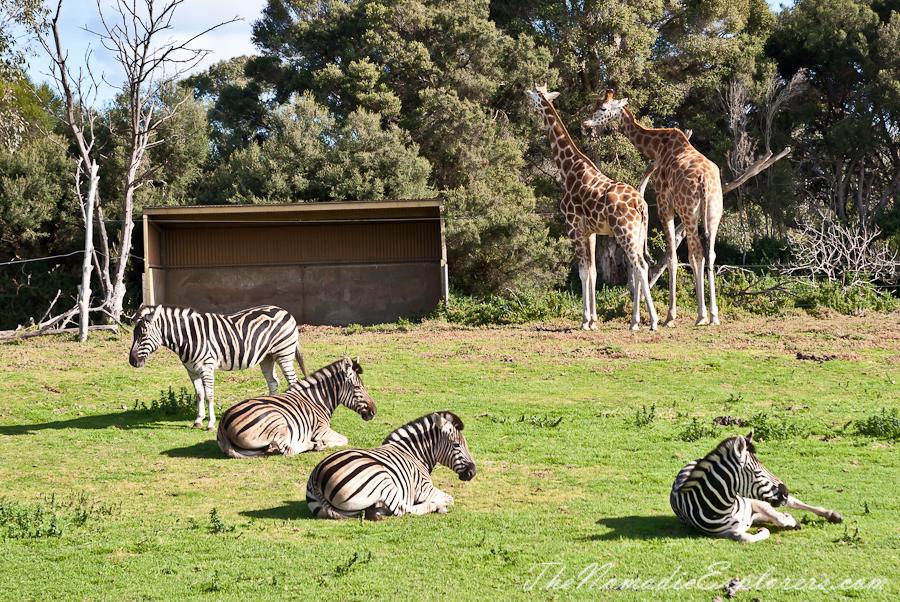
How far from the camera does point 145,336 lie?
10055mm

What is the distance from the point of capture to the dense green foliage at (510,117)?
86.6 ft

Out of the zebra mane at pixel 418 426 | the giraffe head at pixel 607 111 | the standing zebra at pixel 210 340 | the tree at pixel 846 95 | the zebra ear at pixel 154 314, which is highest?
the tree at pixel 846 95

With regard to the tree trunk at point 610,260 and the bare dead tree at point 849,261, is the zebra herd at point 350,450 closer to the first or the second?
the bare dead tree at point 849,261

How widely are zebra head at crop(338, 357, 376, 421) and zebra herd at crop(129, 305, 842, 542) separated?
11 mm

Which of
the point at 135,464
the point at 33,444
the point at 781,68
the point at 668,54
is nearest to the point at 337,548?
the point at 135,464

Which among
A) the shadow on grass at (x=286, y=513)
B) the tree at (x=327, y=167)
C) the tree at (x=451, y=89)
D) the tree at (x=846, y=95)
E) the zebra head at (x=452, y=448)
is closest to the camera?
the shadow on grass at (x=286, y=513)

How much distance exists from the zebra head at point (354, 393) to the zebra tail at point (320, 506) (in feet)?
6.99

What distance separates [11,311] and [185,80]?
25.5 m

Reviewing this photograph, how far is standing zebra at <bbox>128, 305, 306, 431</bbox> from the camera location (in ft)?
33.2

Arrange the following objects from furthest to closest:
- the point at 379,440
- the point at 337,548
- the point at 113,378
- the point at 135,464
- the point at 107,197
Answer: the point at 107,197, the point at 113,378, the point at 379,440, the point at 135,464, the point at 337,548

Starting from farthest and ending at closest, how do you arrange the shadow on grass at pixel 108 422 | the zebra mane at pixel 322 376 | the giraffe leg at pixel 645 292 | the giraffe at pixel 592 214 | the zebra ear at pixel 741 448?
the giraffe at pixel 592 214, the giraffe leg at pixel 645 292, the shadow on grass at pixel 108 422, the zebra mane at pixel 322 376, the zebra ear at pixel 741 448

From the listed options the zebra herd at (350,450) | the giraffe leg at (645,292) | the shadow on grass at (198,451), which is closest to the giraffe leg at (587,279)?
the giraffe leg at (645,292)

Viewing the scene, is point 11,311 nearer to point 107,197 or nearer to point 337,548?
point 107,197

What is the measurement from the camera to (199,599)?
5035 mm
